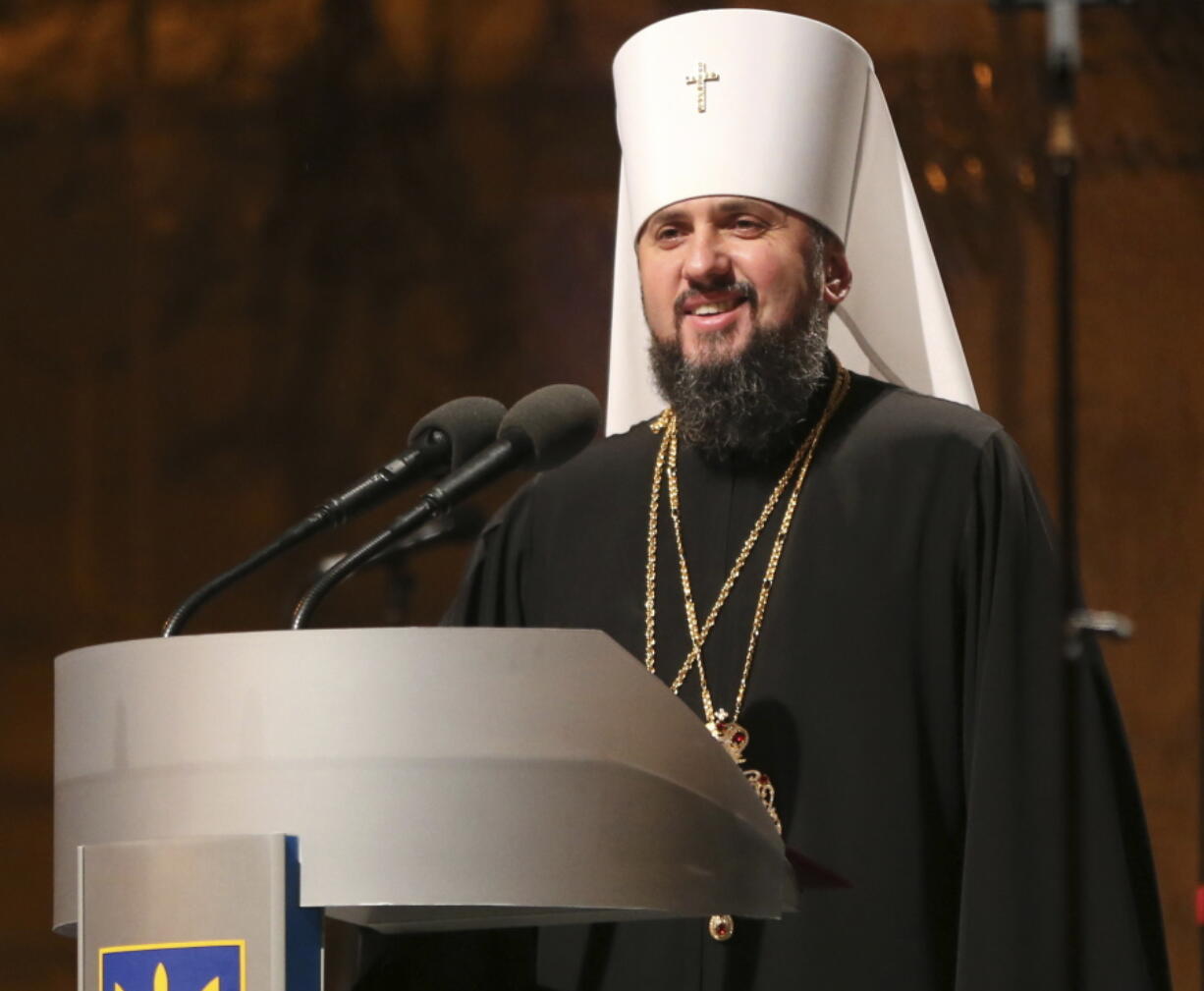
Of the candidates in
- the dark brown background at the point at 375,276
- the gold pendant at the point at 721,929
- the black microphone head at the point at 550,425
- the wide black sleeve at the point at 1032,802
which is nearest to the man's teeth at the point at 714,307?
the wide black sleeve at the point at 1032,802

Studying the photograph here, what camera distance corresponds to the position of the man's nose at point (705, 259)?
131 inches

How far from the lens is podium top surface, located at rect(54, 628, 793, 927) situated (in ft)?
6.86

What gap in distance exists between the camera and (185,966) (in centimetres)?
204

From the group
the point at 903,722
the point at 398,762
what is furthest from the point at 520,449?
the point at 903,722

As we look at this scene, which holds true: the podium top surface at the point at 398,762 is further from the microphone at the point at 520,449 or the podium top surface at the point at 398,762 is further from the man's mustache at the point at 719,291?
the man's mustache at the point at 719,291

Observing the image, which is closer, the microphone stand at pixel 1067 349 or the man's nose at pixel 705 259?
the microphone stand at pixel 1067 349

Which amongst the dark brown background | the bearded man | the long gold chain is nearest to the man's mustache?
the bearded man

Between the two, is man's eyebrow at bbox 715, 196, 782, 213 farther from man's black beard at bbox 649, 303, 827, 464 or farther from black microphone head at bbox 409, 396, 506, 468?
black microphone head at bbox 409, 396, 506, 468

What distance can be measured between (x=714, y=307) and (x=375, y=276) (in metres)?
2.08

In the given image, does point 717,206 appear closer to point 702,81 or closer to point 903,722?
point 702,81

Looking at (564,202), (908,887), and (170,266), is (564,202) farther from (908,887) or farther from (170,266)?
(908,887)

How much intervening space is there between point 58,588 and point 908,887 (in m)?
2.64

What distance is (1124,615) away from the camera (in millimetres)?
5066

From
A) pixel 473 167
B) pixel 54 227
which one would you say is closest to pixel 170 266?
pixel 54 227
